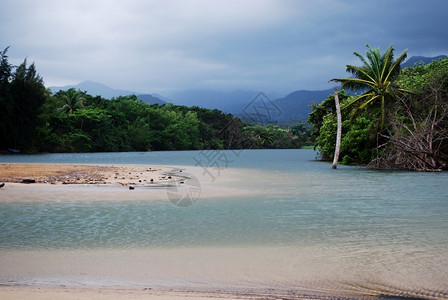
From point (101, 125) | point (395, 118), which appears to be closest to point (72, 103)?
point (101, 125)

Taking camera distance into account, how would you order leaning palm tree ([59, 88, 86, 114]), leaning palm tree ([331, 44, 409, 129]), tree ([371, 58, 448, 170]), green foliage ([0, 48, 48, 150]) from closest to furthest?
tree ([371, 58, 448, 170]), leaning palm tree ([331, 44, 409, 129]), green foliage ([0, 48, 48, 150]), leaning palm tree ([59, 88, 86, 114])

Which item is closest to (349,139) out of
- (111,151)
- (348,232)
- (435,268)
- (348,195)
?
(348,195)

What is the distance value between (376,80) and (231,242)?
1008 inches

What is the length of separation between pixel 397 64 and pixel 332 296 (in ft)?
93.4

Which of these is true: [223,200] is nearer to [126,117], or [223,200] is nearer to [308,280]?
[308,280]

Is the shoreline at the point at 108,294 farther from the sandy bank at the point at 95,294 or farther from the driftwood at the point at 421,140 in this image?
the driftwood at the point at 421,140

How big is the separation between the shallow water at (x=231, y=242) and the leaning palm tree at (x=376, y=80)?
16.0m

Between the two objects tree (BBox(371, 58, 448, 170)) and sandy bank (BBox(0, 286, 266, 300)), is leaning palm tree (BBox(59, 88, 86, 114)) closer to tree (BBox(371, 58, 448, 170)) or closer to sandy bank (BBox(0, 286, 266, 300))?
tree (BBox(371, 58, 448, 170))

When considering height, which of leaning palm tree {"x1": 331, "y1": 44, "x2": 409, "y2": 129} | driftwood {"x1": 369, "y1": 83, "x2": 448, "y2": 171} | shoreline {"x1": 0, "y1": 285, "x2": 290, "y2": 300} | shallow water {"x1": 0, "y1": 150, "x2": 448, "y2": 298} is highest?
leaning palm tree {"x1": 331, "y1": 44, "x2": 409, "y2": 129}

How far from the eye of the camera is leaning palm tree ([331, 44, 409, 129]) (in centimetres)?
2967

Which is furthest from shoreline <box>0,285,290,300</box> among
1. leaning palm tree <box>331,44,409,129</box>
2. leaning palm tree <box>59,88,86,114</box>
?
leaning palm tree <box>59,88,86,114</box>

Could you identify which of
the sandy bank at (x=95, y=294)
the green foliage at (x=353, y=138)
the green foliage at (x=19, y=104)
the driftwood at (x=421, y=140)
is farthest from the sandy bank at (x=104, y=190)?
the green foliage at (x=19, y=104)

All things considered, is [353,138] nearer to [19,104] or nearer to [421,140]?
[421,140]

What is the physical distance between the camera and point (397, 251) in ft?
24.0
